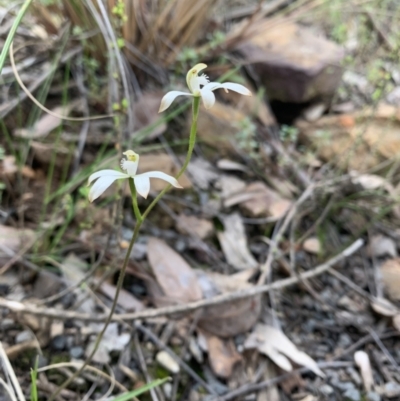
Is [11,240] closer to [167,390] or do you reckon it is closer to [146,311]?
[146,311]

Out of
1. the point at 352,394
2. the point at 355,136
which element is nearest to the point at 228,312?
the point at 352,394

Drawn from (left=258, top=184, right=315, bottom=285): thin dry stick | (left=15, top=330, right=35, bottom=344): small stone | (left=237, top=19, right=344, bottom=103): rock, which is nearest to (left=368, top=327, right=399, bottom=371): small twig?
(left=258, top=184, right=315, bottom=285): thin dry stick

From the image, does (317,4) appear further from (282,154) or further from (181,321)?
(181,321)

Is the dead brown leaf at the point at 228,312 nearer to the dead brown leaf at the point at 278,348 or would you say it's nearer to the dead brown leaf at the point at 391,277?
the dead brown leaf at the point at 278,348

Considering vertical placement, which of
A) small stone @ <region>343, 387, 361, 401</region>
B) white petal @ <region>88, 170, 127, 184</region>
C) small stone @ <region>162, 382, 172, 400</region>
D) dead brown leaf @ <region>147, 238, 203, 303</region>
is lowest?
small stone @ <region>343, 387, 361, 401</region>

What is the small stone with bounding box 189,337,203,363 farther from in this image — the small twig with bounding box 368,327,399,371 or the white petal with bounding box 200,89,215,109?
the white petal with bounding box 200,89,215,109

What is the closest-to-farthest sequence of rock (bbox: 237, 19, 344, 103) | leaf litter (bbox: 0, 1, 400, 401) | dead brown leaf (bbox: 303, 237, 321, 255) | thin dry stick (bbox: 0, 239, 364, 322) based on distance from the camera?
thin dry stick (bbox: 0, 239, 364, 322), leaf litter (bbox: 0, 1, 400, 401), dead brown leaf (bbox: 303, 237, 321, 255), rock (bbox: 237, 19, 344, 103)
